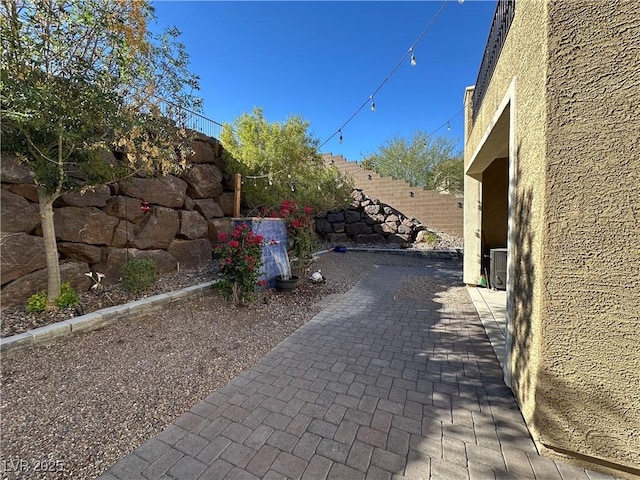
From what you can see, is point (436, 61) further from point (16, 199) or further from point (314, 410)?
point (16, 199)

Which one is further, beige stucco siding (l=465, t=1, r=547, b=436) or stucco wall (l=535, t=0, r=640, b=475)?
beige stucco siding (l=465, t=1, r=547, b=436)

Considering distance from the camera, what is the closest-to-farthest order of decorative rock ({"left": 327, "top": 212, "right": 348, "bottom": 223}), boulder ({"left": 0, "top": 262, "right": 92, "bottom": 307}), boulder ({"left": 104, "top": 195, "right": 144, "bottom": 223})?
boulder ({"left": 0, "top": 262, "right": 92, "bottom": 307}), boulder ({"left": 104, "top": 195, "right": 144, "bottom": 223}), decorative rock ({"left": 327, "top": 212, "right": 348, "bottom": 223})

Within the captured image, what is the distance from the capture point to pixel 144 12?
11.3 ft

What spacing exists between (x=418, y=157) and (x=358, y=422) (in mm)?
16065

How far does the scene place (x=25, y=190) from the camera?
3.80 meters

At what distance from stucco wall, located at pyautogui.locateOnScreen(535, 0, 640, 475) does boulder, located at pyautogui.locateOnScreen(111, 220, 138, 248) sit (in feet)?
20.0

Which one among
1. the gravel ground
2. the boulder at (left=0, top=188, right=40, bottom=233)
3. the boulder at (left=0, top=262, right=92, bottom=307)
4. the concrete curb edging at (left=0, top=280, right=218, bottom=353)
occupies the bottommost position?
the gravel ground

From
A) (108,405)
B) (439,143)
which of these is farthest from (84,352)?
(439,143)

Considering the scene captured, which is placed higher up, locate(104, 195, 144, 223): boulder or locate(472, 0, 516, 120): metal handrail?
locate(472, 0, 516, 120): metal handrail

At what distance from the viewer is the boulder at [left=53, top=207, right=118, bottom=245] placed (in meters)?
4.19

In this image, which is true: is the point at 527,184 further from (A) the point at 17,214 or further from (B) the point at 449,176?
A: (B) the point at 449,176

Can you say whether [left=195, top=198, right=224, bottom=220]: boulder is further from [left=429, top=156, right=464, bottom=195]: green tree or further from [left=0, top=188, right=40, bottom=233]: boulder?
[left=429, top=156, right=464, bottom=195]: green tree

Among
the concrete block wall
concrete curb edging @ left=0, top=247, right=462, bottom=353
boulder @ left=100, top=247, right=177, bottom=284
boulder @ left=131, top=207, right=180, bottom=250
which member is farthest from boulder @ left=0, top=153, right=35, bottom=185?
the concrete block wall

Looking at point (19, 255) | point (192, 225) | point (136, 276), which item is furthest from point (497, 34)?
point (19, 255)
